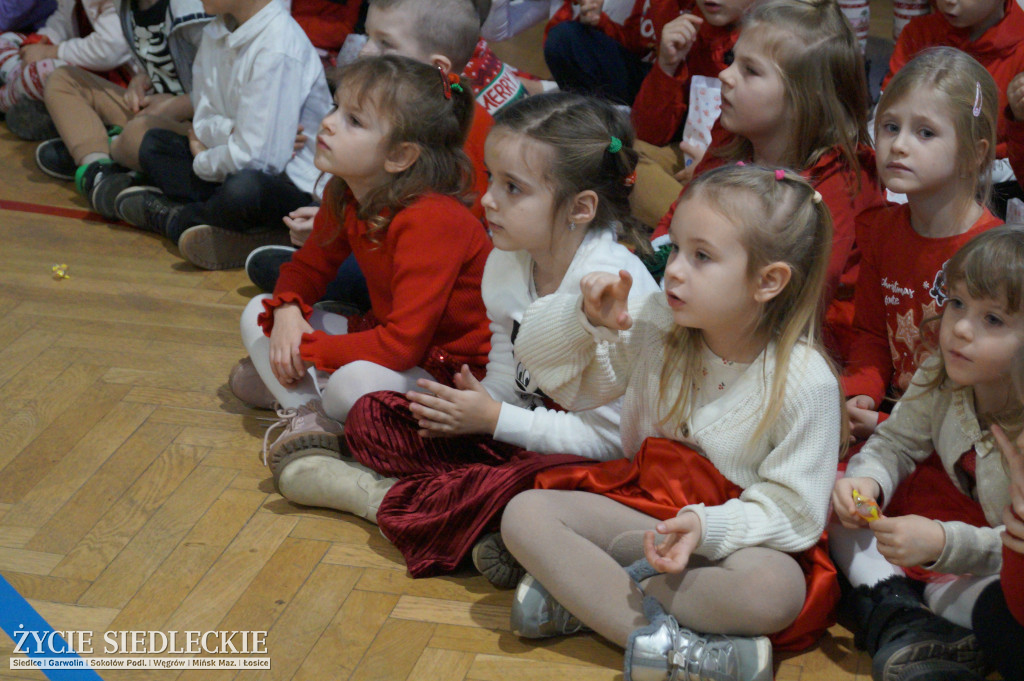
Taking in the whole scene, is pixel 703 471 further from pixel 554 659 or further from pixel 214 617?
pixel 214 617

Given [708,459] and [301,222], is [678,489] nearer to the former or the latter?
[708,459]

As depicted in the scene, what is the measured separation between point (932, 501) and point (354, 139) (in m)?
1.04

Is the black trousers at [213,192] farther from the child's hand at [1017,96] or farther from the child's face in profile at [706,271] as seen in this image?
the child's hand at [1017,96]

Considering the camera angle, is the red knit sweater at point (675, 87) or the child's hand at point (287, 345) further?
the red knit sweater at point (675, 87)

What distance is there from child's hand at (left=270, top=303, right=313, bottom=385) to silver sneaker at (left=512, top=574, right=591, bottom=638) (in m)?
0.61

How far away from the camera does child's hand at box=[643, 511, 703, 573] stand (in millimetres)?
1263

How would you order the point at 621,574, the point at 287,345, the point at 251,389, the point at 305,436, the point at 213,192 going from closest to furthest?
the point at 621,574
the point at 305,436
the point at 287,345
the point at 251,389
the point at 213,192

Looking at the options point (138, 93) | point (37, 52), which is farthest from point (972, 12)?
point (37, 52)

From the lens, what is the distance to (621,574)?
1.37m

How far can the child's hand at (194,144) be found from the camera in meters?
2.62

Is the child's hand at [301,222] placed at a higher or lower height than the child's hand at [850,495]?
lower

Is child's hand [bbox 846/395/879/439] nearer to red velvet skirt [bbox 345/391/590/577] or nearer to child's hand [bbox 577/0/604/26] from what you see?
red velvet skirt [bbox 345/391/590/577]

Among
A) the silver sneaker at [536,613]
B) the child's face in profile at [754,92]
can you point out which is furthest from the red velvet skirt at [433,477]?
the child's face in profile at [754,92]

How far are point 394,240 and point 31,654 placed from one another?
2.64 ft
